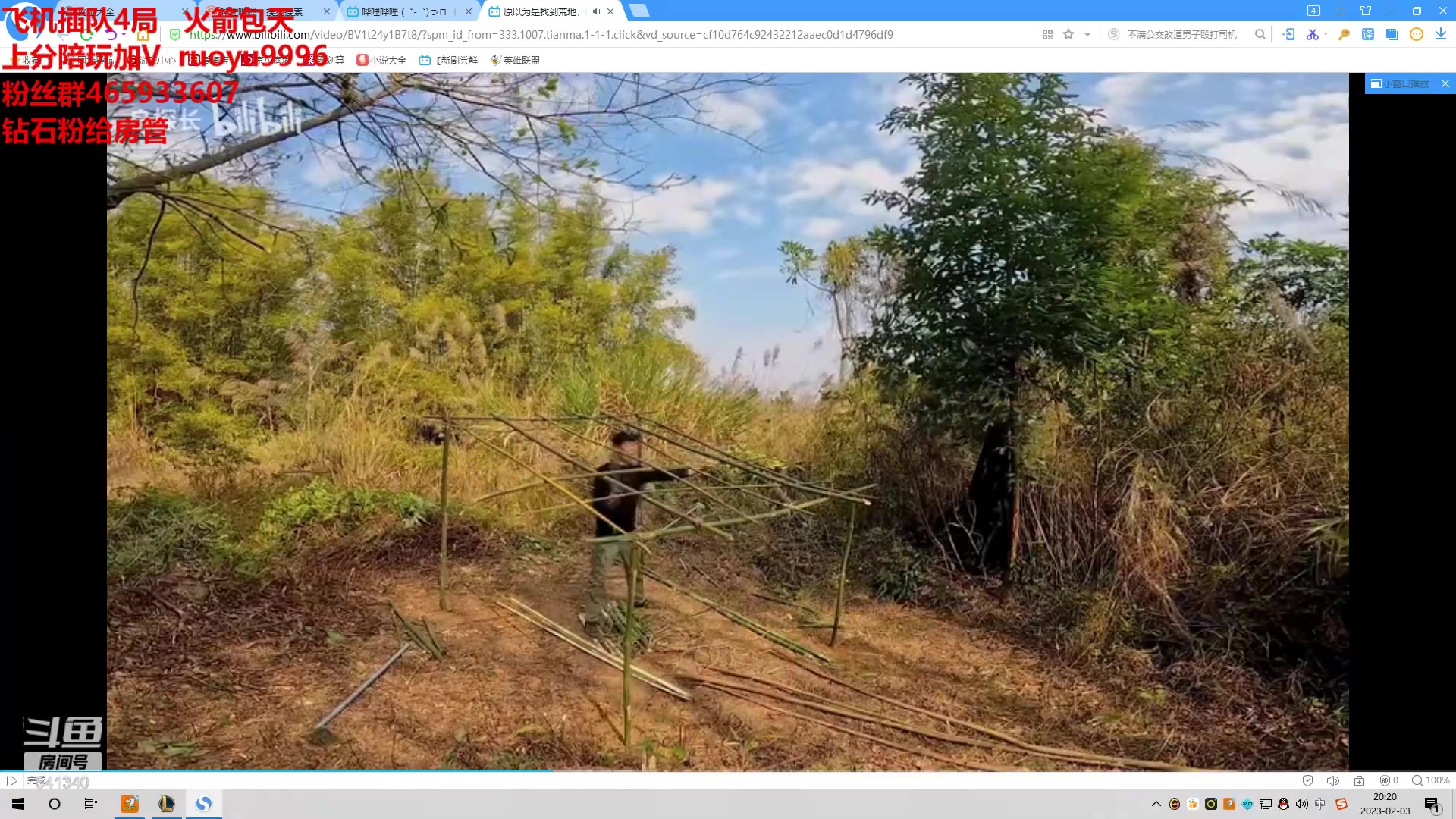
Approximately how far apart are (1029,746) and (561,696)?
1.85 meters

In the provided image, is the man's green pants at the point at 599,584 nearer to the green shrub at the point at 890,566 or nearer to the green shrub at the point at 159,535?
the green shrub at the point at 890,566

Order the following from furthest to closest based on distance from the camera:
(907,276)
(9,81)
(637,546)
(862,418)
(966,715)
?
(862,418) < (907,276) < (966,715) < (637,546) < (9,81)

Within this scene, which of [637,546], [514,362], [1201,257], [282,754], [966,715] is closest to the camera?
[637,546]

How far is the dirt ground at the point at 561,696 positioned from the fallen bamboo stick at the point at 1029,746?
42mm

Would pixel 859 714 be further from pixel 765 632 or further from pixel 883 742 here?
pixel 765 632

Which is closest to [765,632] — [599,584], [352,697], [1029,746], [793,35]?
[599,584]

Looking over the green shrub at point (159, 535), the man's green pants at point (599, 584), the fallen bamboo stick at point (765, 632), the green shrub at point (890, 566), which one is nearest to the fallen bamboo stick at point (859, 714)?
the fallen bamboo stick at point (765, 632)

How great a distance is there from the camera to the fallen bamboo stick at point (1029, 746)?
250 cm

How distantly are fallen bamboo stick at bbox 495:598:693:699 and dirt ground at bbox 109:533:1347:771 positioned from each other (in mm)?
52

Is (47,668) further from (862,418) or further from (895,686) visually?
(862,418)

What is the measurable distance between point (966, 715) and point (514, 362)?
405 cm

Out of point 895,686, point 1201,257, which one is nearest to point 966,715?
point 895,686

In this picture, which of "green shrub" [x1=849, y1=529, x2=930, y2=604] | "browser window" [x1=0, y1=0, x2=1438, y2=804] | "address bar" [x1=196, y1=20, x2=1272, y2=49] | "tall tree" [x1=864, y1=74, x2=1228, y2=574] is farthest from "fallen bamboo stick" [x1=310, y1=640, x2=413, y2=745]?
"tall tree" [x1=864, y1=74, x2=1228, y2=574]

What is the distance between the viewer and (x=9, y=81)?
199 cm
